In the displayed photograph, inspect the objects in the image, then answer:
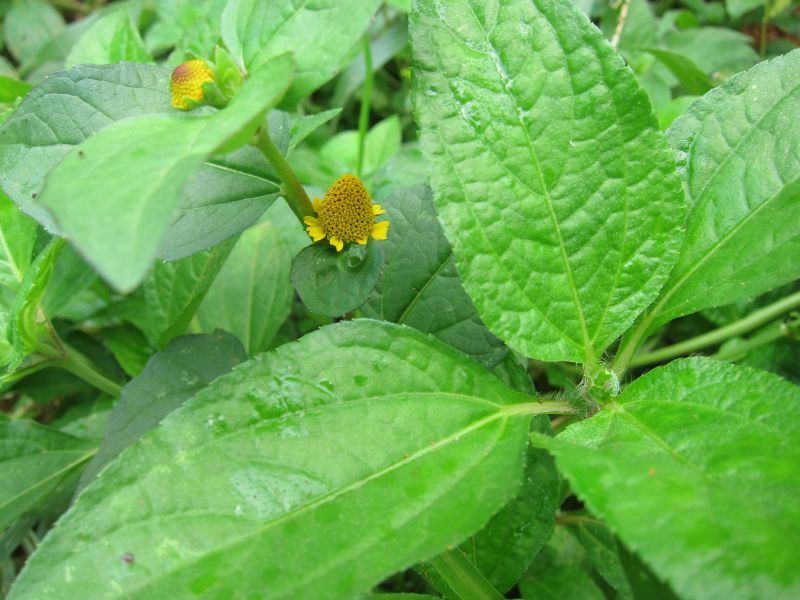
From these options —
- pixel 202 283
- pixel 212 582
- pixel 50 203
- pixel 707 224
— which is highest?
pixel 50 203

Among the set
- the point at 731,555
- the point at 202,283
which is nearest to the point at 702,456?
the point at 731,555

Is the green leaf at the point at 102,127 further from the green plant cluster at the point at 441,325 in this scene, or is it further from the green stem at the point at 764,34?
the green stem at the point at 764,34

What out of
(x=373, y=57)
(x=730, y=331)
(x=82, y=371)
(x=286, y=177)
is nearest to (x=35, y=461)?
(x=82, y=371)

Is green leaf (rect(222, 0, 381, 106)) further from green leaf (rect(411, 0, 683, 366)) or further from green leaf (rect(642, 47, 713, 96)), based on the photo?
green leaf (rect(642, 47, 713, 96))

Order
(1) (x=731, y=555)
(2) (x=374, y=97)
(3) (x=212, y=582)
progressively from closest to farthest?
1. (1) (x=731, y=555)
2. (3) (x=212, y=582)
3. (2) (x=374, y=97)

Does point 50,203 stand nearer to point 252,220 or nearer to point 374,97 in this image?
point 252,220
